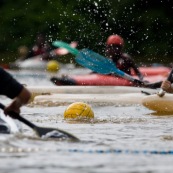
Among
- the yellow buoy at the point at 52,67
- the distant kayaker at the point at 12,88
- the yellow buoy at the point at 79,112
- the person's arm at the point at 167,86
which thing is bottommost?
the yellow buoy at the point at 79,112

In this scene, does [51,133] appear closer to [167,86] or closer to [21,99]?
A: [21,99]

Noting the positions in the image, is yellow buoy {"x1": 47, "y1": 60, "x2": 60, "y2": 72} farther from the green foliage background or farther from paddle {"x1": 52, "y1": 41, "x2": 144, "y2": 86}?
paddle {"x1": 52, "y1": 41, "x2": 144, "y2": 86}

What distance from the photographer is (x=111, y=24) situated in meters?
37.7

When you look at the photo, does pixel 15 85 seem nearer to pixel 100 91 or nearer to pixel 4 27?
pixel 100 91

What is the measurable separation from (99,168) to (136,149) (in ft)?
4.85

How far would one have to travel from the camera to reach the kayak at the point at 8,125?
9422mm

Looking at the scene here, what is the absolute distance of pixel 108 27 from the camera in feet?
121

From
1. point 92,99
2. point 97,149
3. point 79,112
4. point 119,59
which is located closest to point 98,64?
point 92,99

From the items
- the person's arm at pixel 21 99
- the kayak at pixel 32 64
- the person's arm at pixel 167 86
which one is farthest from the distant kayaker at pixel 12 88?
the kayak at pixel 32 64

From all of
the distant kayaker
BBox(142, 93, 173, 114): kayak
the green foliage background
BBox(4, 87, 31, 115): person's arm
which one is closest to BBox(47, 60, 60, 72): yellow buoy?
the green foliage background

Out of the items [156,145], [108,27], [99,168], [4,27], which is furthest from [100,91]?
[4,27]

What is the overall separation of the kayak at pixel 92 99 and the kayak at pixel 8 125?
555 cm

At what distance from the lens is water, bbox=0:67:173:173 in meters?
7.85

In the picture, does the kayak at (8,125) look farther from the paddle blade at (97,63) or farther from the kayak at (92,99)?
the paddle blade at (97,63)
